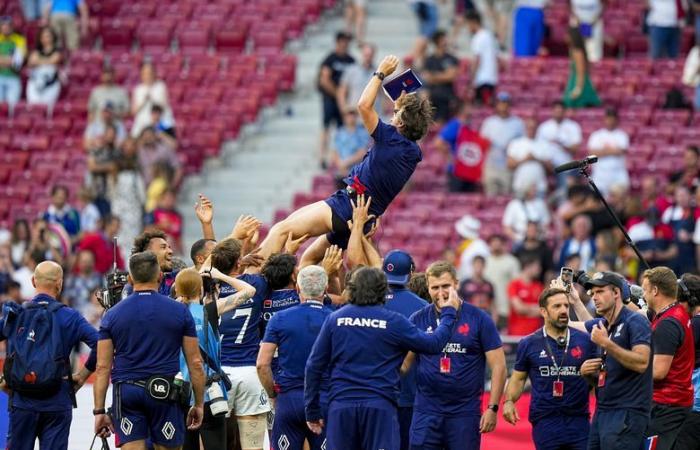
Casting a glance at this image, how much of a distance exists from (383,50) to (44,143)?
215 inches

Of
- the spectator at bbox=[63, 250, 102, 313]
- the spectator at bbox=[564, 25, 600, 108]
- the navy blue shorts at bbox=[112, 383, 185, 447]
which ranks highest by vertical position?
the spectator at bbox=[564, 25, 600, 108]

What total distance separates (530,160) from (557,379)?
948cm

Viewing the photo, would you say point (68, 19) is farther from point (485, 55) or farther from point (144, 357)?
point (144, 357)

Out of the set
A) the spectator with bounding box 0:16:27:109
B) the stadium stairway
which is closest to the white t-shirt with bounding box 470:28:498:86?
the stadium stairway

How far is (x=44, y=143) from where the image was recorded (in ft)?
83.7

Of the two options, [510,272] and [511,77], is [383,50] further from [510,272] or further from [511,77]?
[510,272]

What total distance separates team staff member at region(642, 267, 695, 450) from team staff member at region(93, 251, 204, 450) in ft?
11.1

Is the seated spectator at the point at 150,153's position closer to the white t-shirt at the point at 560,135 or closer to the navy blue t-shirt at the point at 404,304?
the white t-shirt at the point at 560,135

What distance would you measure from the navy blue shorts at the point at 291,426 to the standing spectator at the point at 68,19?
15.3 m

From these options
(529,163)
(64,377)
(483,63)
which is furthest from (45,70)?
(64,377)

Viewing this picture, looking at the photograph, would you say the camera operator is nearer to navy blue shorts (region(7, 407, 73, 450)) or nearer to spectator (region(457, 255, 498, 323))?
navy blue shorts (region(7, 407, 73, 450))

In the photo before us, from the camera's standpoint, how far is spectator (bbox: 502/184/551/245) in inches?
→ 835

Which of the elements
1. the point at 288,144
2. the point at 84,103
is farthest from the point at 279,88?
the point at 84,103

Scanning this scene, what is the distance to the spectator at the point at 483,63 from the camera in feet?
77.8
